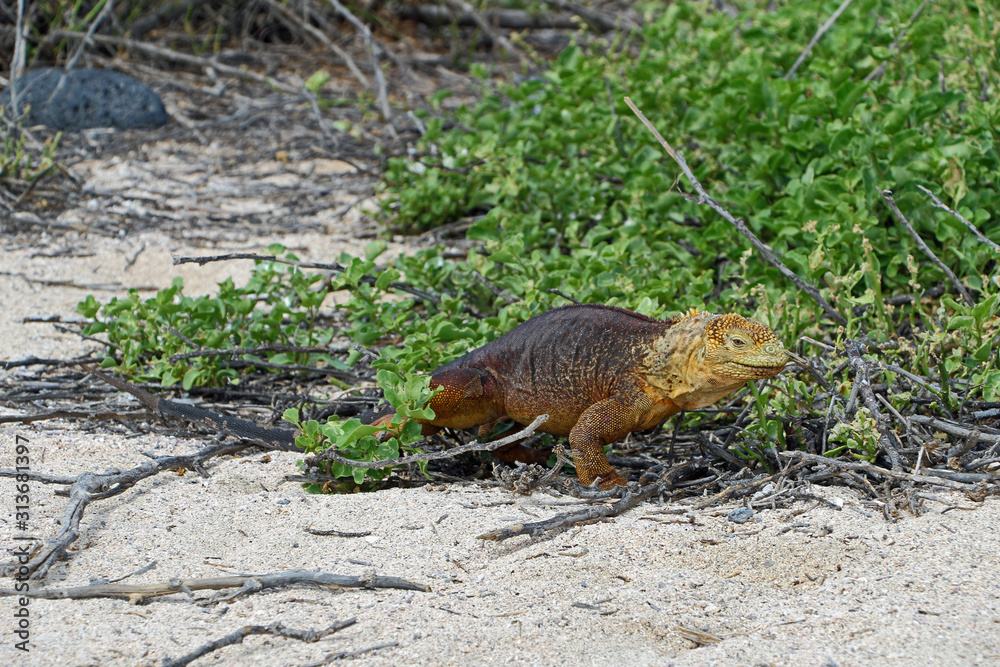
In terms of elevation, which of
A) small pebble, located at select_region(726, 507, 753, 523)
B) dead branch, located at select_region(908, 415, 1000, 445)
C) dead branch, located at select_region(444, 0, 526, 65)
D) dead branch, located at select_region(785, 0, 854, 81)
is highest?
dead branch, located at select_region(785, 0, 854, 81)

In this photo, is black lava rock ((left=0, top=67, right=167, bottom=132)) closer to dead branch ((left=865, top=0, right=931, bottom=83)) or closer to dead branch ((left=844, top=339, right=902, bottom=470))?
dead branch ((left=865, top=0, right=931, bottom=83))

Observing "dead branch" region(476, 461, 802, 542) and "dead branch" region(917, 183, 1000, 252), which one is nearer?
"dead branch" region(476, 461, 802, 542)

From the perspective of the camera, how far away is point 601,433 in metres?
3.23

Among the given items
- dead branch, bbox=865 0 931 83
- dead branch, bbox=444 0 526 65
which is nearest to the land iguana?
dead branch, bbox=865 0 931 83

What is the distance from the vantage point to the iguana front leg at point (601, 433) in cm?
321

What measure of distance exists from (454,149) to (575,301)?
2.55 metres

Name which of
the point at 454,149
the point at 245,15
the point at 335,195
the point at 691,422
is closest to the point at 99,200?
the point at 335,195

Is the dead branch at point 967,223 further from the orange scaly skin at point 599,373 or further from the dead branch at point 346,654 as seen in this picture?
the dead branch at point 346,654

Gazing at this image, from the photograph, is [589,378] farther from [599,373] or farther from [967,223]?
[967,223]

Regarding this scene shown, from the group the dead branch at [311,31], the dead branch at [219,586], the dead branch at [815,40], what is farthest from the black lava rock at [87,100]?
the dead branch at [219,586]

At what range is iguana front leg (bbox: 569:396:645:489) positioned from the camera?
126 inches

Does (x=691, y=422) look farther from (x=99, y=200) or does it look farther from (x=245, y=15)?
(x=245, y=15)

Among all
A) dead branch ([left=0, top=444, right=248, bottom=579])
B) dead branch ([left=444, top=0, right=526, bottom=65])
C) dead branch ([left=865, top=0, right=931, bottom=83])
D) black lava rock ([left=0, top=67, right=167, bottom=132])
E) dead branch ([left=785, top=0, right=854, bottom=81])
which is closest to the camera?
dead branch ([left=0, top=444, right=248, bottom=579])

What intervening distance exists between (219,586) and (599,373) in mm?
1535
